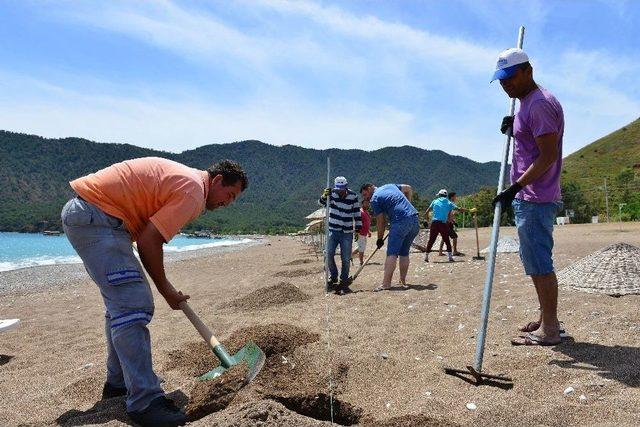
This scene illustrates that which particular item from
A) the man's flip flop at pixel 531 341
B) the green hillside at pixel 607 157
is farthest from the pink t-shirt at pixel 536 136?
the green hillside at pixel 607 157

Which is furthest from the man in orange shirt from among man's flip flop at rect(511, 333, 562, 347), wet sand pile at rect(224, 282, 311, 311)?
wet sand pile at rect(224, 282, 311, 311)

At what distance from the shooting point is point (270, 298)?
6938 mm

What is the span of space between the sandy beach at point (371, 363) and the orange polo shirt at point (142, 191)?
3.71 feet

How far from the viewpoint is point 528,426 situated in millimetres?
2539

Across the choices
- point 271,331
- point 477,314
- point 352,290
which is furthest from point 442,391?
point 352,290

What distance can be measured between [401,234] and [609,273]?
2769 millimetres

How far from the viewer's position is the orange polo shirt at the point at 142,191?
2.89 m

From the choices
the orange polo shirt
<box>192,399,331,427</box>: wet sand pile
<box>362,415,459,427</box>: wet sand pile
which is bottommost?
<box>362,415,459,427</box>: wet sand pile

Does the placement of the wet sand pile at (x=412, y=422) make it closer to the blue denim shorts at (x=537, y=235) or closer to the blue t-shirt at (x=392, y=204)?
the blue denim shorts at (x=537, y=235)

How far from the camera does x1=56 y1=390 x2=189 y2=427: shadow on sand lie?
9.76 feet

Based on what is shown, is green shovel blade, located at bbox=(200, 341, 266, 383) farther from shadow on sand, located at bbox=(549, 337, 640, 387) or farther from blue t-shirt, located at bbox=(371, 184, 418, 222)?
blue t-shirt, located at bbox=(371, 184, 418, 222)

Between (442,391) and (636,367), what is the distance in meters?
1.24

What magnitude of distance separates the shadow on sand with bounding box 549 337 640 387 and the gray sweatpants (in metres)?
2.63

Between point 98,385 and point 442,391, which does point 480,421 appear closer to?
point 442,391
